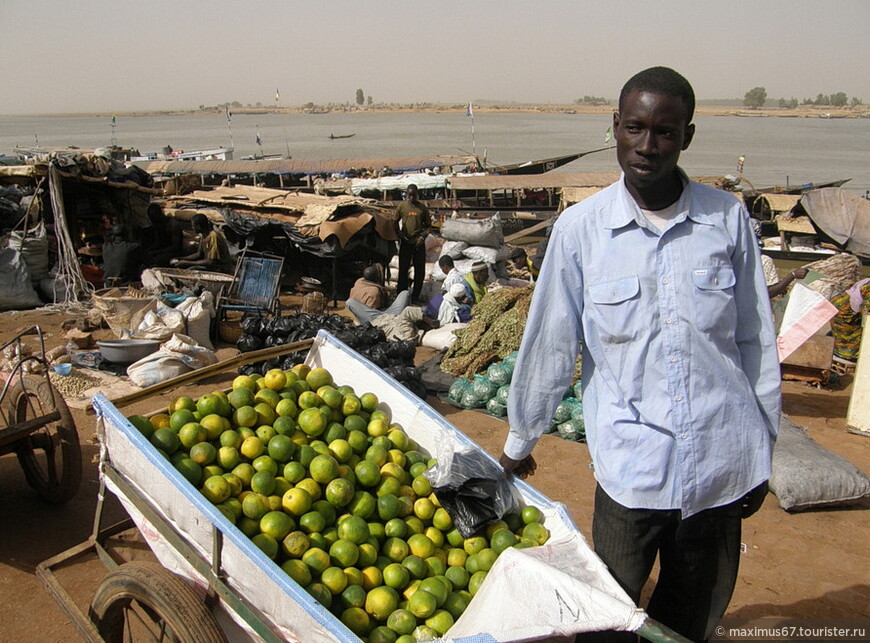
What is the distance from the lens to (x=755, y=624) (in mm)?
2936

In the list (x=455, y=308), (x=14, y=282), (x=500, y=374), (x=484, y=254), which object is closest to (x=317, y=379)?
(x=500, y=374)

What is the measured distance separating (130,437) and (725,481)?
1908 mm

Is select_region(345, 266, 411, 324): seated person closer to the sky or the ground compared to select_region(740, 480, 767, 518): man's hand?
closer to the ground

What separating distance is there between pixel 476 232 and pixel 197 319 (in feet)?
13.9

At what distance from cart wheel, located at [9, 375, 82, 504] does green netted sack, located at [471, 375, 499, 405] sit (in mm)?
3123

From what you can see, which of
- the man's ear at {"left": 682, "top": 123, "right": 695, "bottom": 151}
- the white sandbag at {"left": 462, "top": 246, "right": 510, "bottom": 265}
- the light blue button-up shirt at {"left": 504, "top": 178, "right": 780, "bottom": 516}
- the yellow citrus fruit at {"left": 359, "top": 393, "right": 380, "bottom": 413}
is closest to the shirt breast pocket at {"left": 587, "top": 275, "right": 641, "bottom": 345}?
the light blue button-up shirt at {"left": 504, "top": 178, "right": 780, "bottom": 516}

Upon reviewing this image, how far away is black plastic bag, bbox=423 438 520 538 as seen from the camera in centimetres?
216

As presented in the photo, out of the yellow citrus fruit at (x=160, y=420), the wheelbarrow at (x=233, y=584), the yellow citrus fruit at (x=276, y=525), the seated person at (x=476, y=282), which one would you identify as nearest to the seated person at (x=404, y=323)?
the seated person at (x=476, y=282)

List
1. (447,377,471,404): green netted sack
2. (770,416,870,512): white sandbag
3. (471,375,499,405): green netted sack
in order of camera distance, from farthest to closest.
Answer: (447,377,471,404): green netted sack, (471,375,499,405): green netted sack, (770,416,870,512): white sandbag

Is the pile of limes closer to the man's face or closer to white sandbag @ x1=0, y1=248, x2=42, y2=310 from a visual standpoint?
the man's face

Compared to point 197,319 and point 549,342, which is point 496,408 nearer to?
point 197,319

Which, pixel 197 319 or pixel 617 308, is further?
pixel 197 319

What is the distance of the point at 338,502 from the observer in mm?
2299

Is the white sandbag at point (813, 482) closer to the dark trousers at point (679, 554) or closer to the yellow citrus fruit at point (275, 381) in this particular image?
the dark trousers at point (679, 554)
